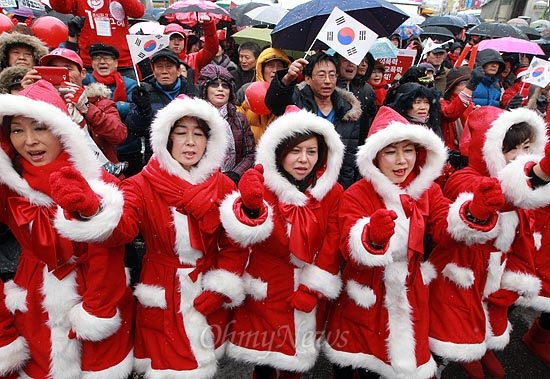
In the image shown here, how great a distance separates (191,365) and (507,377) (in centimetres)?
247

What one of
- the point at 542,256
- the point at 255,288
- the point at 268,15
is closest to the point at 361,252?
the point at 255,288

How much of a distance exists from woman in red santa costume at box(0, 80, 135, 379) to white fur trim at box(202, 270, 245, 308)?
0.45 m

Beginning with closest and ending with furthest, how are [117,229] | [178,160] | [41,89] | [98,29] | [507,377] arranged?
Result: [117,229] → [41,89] → [178,160] → [507,377] → [98,29]

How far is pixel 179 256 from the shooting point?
7.17 ft

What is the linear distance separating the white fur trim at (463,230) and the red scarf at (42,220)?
197cm

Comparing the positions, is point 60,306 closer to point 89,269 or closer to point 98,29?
point 89,269

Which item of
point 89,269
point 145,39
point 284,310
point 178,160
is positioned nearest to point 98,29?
point 145,39

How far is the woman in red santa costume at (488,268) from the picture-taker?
2404 mm

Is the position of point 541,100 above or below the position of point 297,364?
above

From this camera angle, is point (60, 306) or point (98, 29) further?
point (98, 29)

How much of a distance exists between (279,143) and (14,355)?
175 centimetres

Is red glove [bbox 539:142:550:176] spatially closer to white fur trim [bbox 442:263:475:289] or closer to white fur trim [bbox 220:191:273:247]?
white fur trim [bbox 442:263:475:289]

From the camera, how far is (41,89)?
210cm

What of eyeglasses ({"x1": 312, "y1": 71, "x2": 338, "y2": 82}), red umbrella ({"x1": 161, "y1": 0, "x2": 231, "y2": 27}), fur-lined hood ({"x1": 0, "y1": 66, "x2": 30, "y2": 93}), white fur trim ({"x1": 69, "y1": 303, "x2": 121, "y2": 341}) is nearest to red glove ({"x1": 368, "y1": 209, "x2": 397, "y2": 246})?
white fur trim ({"x1": 69, "y1": 303, "x2": 121, "y2": 341})
